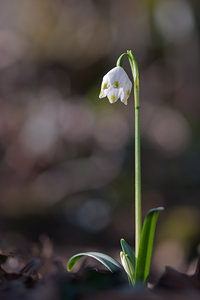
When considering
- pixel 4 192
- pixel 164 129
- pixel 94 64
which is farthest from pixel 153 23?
pixel 4 192

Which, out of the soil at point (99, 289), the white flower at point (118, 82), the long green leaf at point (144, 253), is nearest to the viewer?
the soil at point (99, 289)

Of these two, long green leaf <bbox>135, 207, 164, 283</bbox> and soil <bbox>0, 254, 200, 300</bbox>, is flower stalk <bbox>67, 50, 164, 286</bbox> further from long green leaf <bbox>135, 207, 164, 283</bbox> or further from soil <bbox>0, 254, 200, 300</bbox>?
soil <bbox>0, 254, 200, 300</bbox>

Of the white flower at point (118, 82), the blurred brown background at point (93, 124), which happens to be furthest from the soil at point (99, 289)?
the blurred brown background at point (93, 124)

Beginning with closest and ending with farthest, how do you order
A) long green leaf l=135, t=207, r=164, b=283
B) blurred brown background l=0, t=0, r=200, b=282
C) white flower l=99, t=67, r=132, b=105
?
long green leaf l=135, t=207, r=164, b=283, white flower l=99, t=67, r=132, b=105, blurred brown background l=0, t=0, r=200, b=282

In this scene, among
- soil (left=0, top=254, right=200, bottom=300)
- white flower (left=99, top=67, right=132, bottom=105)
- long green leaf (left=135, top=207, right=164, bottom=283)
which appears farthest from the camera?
white flower (left=99, top=67, right=132, bottom=105)

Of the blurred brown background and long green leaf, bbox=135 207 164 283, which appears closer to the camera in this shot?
long green leaf, bbox=135 207 164 283

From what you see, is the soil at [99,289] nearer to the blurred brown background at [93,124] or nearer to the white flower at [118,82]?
the white flower at [118,82]

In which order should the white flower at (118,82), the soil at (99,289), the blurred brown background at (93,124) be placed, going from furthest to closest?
1. the blurred brown background at (93,124)
2. the white flower at (118,82)
3. the soil at (99,289)

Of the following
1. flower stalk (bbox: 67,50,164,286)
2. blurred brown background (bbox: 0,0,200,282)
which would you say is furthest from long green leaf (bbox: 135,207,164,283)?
blurred brown background (bbox: 0,0,200,282)

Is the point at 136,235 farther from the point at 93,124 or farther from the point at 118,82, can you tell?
the point at 93,124

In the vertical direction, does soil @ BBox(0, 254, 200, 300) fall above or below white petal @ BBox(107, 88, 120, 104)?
below
